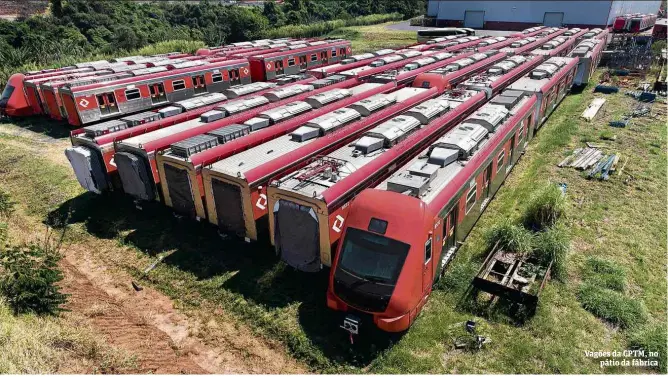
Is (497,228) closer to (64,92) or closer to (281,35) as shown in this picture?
(64,92)

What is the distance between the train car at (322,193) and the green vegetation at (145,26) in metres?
36.5

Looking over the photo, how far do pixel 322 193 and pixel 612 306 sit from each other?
903 centimetres

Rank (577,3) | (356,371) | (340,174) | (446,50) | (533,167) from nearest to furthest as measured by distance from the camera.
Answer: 1. (356,371)
2. (340,174)
3. (533,167)
4. (446,50)
5. (577,3)

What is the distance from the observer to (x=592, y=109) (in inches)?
1129

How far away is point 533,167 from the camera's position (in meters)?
21.0

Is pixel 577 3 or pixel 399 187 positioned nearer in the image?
pixel 399 187

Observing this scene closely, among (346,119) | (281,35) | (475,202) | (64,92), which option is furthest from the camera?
(281,35)

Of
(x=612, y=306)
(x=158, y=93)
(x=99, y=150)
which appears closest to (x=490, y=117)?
(x=612, y=306)

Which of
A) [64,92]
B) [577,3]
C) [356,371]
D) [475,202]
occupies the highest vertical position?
[577,3]

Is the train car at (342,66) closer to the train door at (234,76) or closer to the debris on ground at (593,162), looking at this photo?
the train door at (234,76)

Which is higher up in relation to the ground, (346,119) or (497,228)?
(346,119)

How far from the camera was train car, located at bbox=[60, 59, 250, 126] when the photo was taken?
25734 mm

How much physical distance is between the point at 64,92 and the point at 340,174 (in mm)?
22515

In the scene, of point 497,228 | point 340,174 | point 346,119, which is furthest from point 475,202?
point 346,119
